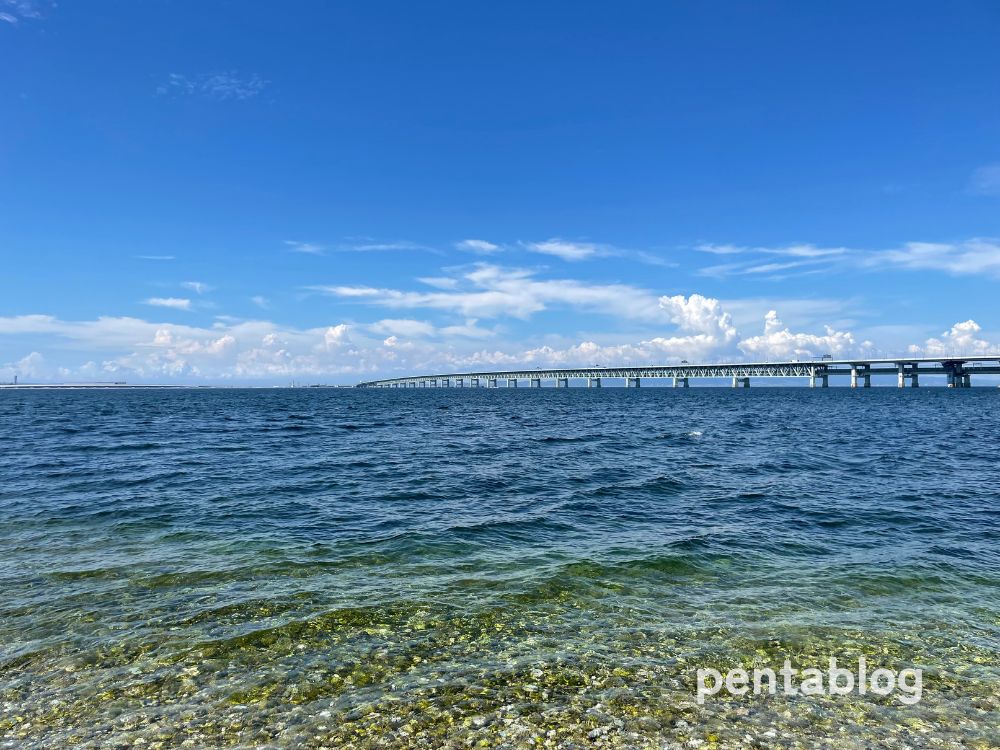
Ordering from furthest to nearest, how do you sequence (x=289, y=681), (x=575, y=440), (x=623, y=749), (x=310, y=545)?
(x=575, y=440), (x=310, y=545), (x=289, y=681), (x=623, y=749)

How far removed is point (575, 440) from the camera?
4888 centimetres

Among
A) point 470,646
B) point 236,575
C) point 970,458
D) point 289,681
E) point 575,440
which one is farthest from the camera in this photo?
point 575,440

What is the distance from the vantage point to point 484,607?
1207 cm

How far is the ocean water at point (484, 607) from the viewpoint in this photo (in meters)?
7.85

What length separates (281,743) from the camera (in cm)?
731

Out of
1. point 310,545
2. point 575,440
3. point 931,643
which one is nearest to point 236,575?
point 310,545

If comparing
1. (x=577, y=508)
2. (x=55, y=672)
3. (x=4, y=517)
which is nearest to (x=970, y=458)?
(x=577, y=508)

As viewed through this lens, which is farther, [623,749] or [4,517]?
[4,517]

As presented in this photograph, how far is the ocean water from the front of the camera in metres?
7.85

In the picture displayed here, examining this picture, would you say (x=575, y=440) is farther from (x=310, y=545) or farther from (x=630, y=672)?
(x=630, y=672)

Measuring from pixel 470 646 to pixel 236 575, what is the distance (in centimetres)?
755

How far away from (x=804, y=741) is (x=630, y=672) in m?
2.60

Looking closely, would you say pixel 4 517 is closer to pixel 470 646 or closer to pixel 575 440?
pixel 470 646

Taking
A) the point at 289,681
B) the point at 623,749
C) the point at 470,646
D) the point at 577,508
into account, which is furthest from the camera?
the point at 577,508
